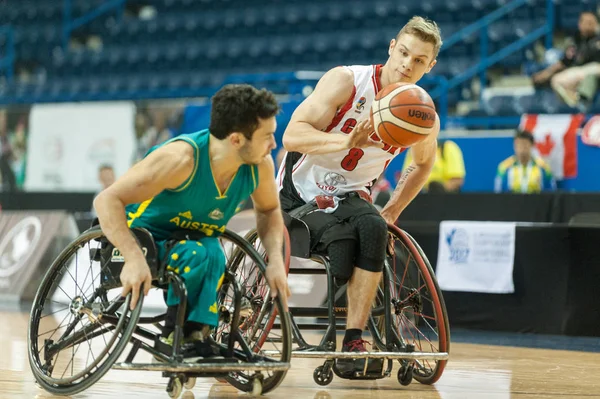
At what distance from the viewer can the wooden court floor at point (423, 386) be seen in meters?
3.57

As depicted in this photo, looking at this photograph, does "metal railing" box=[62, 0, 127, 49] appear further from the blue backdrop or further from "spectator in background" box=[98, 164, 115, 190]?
the blue backdrop

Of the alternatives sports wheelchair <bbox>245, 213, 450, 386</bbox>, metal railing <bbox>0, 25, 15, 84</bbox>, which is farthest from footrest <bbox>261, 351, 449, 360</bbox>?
metal railing <bbox>0, 25, 15, 84</bbox>

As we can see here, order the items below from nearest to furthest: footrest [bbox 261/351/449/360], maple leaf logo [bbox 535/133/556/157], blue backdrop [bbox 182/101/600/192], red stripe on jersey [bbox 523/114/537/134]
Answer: footrest [bbox 261/351/449/360] < blue backdrop [bbox 182/101/600/192] < maple leaf logo [bbox 535/133/556/157] < red stripe on jersey [bbox 523/114/537/134]

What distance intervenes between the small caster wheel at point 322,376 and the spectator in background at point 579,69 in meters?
6.05

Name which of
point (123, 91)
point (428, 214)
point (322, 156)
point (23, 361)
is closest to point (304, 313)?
point (322, 156)

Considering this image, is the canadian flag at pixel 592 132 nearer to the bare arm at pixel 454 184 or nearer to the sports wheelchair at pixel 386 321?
the bare arm at pixel 454 184

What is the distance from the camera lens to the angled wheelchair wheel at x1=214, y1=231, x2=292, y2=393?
321 centimetres

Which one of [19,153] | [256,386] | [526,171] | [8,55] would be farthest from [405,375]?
[8,55]

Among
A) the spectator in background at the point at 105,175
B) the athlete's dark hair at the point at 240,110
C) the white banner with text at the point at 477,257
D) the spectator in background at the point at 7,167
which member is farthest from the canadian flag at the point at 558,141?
the athlete's dark hair at the point at 240,110

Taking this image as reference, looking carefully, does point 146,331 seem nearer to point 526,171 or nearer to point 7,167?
point 526,171

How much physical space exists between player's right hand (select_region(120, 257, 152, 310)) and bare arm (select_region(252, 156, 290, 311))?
450 mm

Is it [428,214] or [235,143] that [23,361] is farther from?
[428,214]

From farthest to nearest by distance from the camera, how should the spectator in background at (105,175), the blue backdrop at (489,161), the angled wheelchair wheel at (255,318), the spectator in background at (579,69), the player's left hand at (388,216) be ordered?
the spectator in background at (105,175) → the spectator in background at (579,69) → the blue backdrop at (489,161) → the player's left hand at (388,216) → the angled wheelchair wheel at (255,318)

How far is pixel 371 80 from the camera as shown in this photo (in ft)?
13.1
